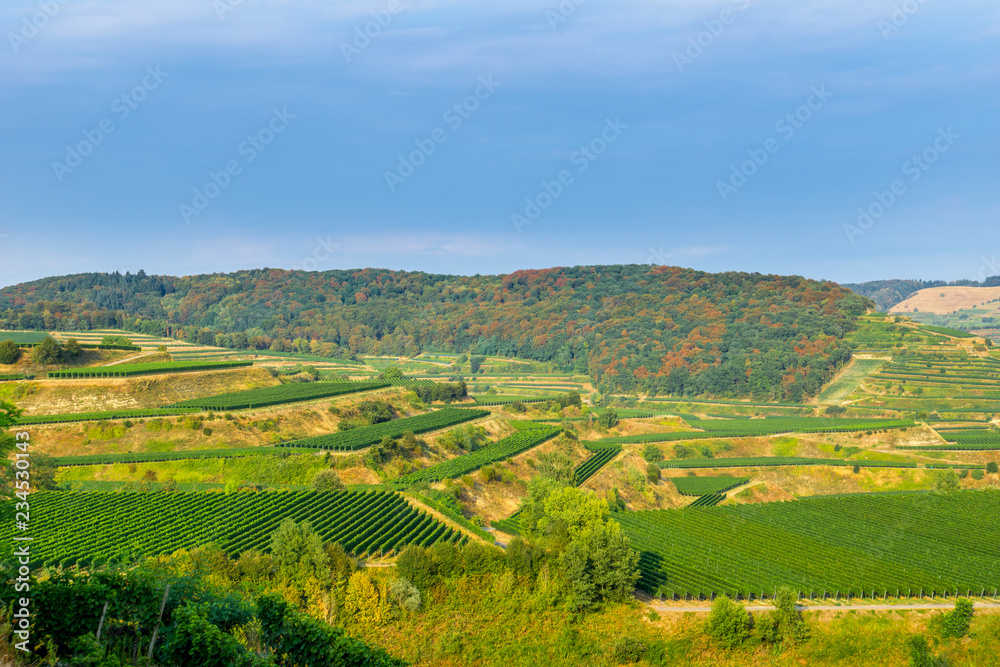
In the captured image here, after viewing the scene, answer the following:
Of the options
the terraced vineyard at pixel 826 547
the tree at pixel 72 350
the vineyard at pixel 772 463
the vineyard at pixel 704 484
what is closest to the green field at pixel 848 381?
the vineyard at pixel 772 463

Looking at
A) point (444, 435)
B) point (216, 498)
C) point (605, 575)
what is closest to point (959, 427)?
point (444, 435)

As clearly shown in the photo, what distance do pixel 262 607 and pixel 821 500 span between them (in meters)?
69.2

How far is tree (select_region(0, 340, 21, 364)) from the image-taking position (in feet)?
274

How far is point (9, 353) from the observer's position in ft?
276

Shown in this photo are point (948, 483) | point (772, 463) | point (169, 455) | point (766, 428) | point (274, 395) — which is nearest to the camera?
point (169, 455)

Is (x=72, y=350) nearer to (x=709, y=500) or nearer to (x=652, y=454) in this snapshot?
(x=652, y=454)

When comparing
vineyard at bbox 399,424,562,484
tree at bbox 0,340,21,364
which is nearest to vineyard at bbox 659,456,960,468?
vineyard at bbox 399,424,562,484

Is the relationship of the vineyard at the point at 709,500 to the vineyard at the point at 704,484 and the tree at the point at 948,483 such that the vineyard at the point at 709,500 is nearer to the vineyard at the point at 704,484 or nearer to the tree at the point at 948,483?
the vineyard at the point at 704,484

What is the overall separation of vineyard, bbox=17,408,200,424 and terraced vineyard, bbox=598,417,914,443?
214 ft

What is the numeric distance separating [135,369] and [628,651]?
7422 centimetres

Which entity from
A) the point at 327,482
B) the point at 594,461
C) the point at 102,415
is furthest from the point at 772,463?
the point at 102,415

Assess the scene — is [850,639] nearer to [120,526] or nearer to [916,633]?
[916,633]

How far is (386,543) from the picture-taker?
49.0m

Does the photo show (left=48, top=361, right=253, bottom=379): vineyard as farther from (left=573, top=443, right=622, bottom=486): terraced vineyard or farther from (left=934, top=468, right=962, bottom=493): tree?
(left=934, top=468, right=962, bottom=493): tree
